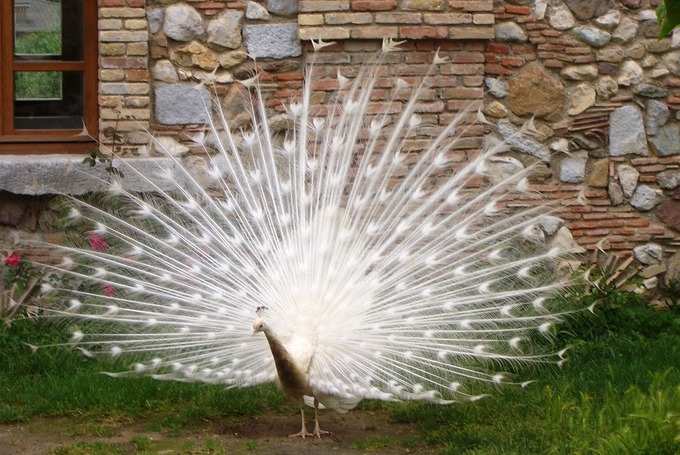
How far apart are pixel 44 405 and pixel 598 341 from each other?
3.32m

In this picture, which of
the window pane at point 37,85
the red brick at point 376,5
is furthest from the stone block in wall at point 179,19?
the red brick at point 376,5

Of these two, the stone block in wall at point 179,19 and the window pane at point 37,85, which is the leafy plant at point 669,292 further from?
the window pane at point 37,85

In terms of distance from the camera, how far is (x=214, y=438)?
615 cm

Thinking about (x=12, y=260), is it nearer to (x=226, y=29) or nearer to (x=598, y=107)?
(x=226, y=29)

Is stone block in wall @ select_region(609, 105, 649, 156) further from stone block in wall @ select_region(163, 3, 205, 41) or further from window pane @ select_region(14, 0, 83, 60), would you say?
window pane @ select_region(14, 0, 83, 60)

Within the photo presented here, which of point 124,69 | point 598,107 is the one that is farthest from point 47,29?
point 598,107

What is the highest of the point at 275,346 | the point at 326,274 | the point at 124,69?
the point at 124,69

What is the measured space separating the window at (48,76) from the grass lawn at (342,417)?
144cm

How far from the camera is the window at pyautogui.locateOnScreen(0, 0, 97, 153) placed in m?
8.20

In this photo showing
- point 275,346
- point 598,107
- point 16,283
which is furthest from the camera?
point 598,107

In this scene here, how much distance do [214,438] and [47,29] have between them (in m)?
3.40

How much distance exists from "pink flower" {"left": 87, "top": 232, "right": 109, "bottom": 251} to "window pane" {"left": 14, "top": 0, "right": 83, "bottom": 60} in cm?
186

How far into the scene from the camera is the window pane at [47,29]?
8.20 metres

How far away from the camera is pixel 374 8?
7934 millimetres
